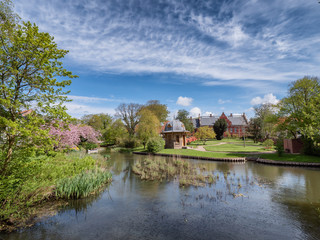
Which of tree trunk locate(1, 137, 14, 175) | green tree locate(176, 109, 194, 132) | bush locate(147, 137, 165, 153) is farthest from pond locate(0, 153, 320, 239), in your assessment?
green tree locate(176, 109, 194, 132)

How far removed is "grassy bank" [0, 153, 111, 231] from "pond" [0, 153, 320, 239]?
596mm

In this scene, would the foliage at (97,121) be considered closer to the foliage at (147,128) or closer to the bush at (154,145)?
the foliage at (147,128)

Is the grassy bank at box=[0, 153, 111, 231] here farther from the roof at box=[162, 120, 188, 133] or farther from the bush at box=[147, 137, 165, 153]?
the roof at box=[162, 120, 188, 133]

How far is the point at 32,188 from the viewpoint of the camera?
7.42 metres

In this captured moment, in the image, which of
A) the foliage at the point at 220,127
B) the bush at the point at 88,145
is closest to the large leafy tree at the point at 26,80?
the bush at the point at 88,145

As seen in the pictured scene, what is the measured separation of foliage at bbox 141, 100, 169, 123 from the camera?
5522cm

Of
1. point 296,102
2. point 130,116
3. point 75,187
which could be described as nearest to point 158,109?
point 130,116

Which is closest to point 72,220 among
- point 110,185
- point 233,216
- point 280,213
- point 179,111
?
point 110,185

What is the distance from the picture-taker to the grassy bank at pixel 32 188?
6.50m

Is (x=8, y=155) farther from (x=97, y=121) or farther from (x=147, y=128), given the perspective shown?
(x=97, y=121)

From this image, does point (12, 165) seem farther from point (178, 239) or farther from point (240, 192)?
point (240, 192)

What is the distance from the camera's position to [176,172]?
16.4 m

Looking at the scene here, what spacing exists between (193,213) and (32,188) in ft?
22.5

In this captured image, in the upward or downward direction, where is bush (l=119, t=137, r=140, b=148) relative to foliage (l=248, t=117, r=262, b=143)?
downward
